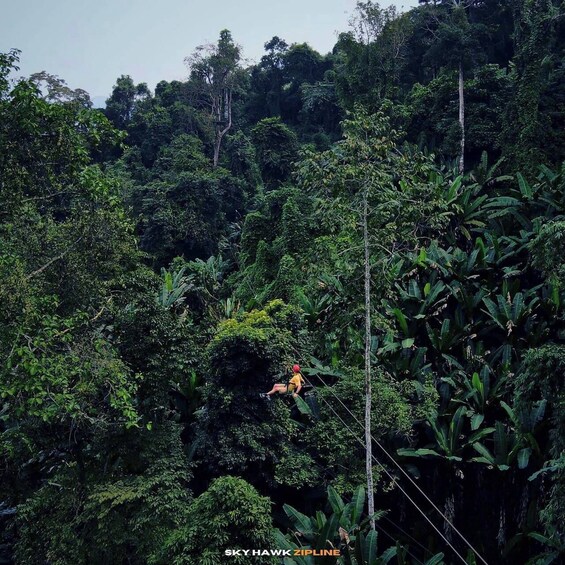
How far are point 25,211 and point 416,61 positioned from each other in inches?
1058

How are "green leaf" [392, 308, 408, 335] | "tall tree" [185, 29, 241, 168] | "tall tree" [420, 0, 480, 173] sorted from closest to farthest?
"green leaf" [392, 308, 408, 335] → "tall tree" [420, 0, 480, 173] → "tall tree" [185, 29, 241, 168]

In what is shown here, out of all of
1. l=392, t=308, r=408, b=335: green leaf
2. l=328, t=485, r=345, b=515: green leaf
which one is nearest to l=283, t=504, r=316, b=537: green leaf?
l=328, t=485, r=345, b=515: green leaf

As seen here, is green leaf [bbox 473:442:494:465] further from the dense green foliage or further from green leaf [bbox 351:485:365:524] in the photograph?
green leaf [bbox 351:485:365:524]

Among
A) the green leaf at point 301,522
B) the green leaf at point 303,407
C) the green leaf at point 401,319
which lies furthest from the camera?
the green leaf at point 401,319

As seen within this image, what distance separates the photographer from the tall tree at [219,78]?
36.2 m

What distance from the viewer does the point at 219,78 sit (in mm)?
37438

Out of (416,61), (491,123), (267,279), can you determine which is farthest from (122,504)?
(416,61)

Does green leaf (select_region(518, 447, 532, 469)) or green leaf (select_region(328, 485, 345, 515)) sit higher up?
green leaf (select_region(328, 485, 345, 515))

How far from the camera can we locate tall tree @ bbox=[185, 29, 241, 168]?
119 ft

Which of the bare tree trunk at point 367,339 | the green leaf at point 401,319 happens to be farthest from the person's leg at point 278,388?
the green leaf at point 401,319

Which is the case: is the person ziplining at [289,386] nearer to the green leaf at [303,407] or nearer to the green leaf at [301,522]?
the green leaf at [303,407]

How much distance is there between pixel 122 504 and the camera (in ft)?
29.5

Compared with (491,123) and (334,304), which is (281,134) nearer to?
(491,123)

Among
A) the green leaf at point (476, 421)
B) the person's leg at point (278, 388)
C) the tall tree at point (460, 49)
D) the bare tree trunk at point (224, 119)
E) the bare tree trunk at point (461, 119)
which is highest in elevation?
the bare tree trunk at point (224, 119)
